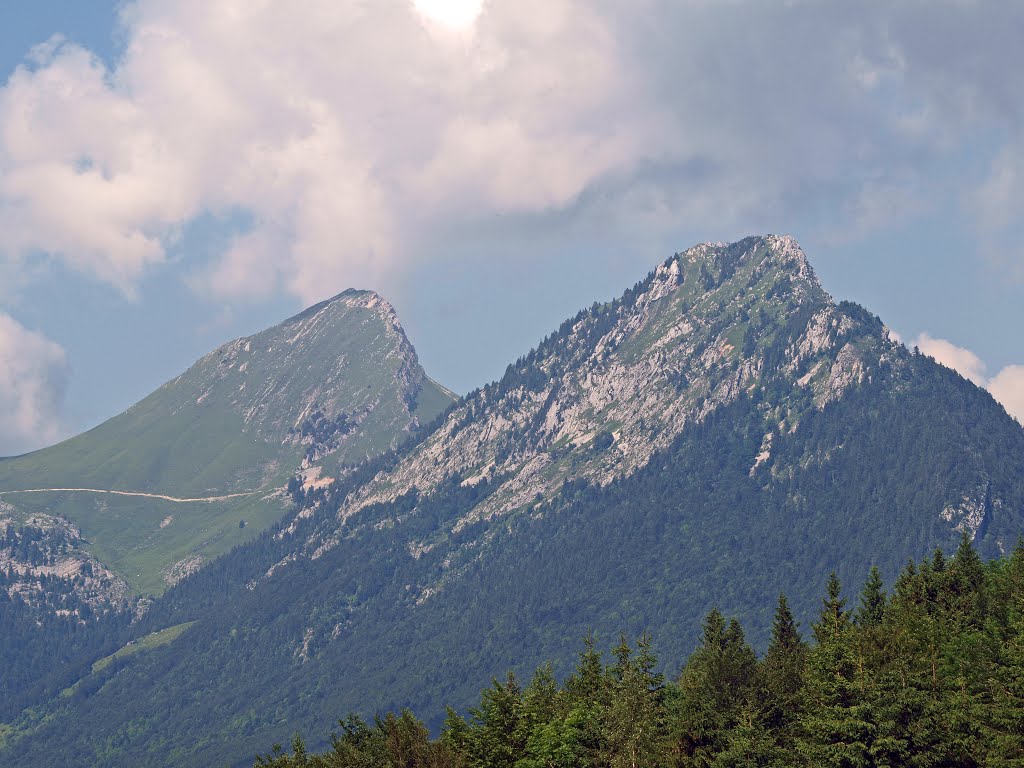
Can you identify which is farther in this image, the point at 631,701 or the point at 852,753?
the point at 631,701

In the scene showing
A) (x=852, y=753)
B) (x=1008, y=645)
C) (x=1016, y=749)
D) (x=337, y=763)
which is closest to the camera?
(x=1016, y=749)

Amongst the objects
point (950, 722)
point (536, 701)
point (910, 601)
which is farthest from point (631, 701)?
point (910, 601)

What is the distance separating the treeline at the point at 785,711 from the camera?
12331cm

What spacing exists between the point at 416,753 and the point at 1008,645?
191 ft

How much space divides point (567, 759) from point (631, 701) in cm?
850

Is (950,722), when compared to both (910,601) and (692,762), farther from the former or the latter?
(910,601)

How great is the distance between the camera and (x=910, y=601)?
182250 mm

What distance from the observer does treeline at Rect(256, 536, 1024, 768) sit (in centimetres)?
12331

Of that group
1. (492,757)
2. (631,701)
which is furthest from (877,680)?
(492,757)

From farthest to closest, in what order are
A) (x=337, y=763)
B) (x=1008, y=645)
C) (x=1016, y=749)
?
(x=337, y=763)
(x=1008, y=645)
(x=1016, y=749)

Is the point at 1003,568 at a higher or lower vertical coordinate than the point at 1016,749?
higher

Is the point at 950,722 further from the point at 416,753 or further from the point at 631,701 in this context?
the point at 416,753

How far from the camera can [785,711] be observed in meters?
139

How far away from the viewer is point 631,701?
14012 centimetres
